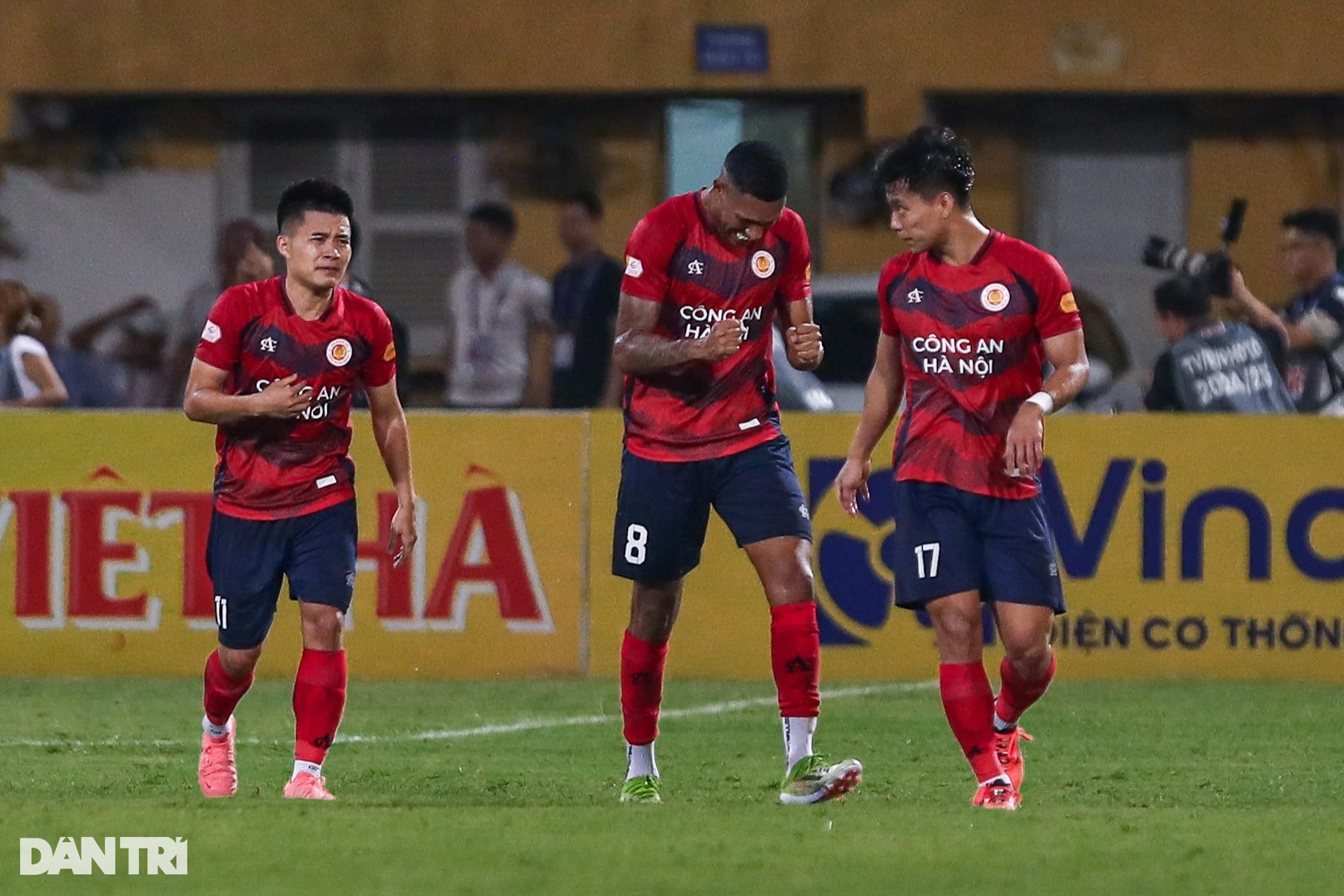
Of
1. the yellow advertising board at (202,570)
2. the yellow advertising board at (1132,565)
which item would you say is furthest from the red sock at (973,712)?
the yellow advertising board at (202,570)

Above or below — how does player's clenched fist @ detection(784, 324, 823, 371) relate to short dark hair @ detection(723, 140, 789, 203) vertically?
below

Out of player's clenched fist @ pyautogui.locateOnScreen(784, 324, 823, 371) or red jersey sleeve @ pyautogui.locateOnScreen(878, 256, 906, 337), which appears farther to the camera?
player's clenched fist @ pyautogui.locateOnScreen(784, 324, 823, 371)

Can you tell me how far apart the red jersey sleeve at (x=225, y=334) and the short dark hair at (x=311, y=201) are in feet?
1.01

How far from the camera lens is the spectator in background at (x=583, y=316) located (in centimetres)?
1548

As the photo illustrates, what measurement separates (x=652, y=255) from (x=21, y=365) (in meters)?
6.44

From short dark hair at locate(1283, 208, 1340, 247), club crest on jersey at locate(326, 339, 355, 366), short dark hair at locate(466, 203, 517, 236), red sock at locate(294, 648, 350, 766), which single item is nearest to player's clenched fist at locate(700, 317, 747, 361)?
club crest on jersey at locate(326, 339, 355, 366)

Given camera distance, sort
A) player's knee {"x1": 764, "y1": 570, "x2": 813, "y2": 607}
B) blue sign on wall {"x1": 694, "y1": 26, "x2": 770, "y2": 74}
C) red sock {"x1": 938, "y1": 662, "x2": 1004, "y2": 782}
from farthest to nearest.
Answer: blue sign on wall {"x1": 694, "y1": 26, "x2": 770, "y2": 74} < player's knee {"x1": 764, "y1": 570, "x2": 813, "y2": 607} < red sock {"x1": 938, "y1": 662, "x2": 1004, "y2": 782}

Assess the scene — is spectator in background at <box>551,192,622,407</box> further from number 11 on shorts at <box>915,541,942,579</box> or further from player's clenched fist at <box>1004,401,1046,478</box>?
player's clenched fist at <box>1004,401,1046,478</box>

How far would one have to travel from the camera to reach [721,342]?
8211 mm

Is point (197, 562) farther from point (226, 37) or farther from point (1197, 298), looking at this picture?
point (226, 37)

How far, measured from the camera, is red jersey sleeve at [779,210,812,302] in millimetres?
8625

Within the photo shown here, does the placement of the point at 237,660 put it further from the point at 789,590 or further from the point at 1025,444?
the point at 1025,444

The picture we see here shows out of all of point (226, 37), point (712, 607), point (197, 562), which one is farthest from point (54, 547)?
point (226, 37)

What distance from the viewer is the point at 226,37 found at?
22.3m
